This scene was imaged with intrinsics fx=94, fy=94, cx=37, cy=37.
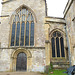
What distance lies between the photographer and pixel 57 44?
45.2 feet

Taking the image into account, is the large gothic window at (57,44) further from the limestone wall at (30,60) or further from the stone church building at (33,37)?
the limestone wall at (30,60)

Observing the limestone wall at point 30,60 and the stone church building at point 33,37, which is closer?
the limestone wall at point 30,60

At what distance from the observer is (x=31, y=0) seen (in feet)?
49.0

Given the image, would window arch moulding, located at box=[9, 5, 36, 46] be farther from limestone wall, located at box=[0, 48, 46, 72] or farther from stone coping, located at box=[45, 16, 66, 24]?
stone coping, located at box=[45, 16, 66, 24]

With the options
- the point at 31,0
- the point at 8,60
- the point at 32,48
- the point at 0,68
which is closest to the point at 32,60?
the point at 32,48

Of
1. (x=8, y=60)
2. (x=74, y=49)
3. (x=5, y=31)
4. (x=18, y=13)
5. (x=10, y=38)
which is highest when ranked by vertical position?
(x=18, y=13)

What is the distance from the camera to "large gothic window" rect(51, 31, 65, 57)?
1335 cm

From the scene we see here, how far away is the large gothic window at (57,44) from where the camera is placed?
43.8ft

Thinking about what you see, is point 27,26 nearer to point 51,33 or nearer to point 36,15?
point 36,15

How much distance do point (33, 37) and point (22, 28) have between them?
2.21m

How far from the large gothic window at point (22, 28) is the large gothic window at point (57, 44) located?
318cm

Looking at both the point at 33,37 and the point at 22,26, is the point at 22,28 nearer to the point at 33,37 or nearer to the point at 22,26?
the point at 22,26

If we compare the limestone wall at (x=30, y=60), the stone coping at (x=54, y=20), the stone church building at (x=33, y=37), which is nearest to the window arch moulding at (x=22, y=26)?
the stone church building at (x=33, y=37)

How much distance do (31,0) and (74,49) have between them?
987 centimetres
